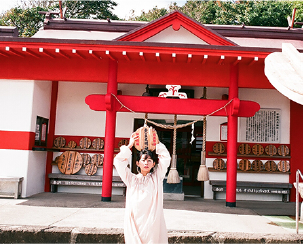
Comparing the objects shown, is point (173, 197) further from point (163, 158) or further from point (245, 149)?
point (163, 158)

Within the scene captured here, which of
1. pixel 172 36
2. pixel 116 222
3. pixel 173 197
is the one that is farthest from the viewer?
pixel 173 197

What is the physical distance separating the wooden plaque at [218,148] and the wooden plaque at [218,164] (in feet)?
0.75

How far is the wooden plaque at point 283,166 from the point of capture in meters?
9.16

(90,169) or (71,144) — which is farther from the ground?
(71,144)

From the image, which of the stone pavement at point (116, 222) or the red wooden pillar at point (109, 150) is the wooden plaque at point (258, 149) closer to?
the stone pavement at point (116, 222)

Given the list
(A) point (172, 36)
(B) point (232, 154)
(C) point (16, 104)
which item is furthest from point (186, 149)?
(C) point (16, 104)

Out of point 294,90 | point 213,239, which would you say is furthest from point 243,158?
point 294,90

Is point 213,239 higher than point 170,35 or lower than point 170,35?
lower

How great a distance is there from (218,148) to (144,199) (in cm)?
618

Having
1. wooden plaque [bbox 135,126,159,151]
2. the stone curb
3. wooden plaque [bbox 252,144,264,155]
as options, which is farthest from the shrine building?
wooden plaque [bbox 135,126,159,151]

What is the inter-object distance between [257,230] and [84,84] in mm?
6438

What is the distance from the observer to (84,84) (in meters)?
9.65

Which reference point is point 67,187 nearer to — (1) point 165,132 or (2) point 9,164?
(2) point 9,164

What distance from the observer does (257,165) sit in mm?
9211
